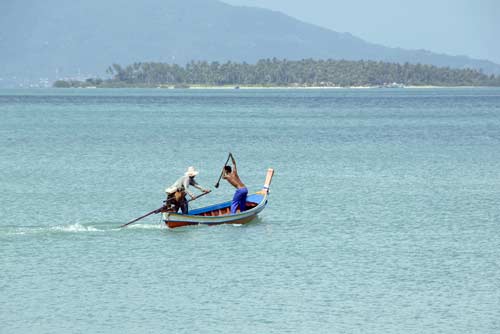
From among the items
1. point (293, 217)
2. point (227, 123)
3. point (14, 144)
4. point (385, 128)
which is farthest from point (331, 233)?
point (227, 123)

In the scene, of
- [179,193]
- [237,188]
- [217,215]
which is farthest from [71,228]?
[237,188]

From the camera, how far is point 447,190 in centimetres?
4722

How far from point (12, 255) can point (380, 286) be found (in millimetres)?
10784

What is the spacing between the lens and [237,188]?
36.1m

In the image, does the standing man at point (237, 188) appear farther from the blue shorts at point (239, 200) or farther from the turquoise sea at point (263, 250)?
the turquoise sea at point (263, 250)

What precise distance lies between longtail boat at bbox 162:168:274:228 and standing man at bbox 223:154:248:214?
0.29 m

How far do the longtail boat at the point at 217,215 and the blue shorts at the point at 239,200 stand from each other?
25 centimetres

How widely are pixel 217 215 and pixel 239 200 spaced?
92 cm

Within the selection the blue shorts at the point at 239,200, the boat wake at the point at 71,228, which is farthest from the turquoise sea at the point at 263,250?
the blue shorts at the point at 239,200

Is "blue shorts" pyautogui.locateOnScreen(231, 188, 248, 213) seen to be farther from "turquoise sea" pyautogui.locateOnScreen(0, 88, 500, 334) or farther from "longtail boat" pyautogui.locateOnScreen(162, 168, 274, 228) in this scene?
"turquoise sea" pyautogui.locateOnScreen(0, 88, 500, 334)

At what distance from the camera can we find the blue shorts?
36031 millimetres

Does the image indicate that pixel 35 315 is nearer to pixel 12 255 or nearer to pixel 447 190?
pixel 12 255

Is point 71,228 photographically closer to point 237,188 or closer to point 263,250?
point 237,188

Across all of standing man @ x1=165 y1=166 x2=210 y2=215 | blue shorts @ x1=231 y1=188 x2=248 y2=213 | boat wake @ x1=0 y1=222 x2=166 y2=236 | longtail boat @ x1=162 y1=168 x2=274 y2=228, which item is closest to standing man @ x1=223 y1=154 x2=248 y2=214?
blue shorts @ x1=231 y1=188 x2=248 y2=213
